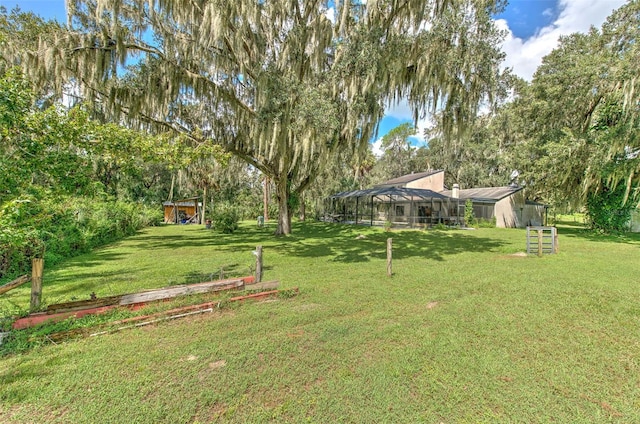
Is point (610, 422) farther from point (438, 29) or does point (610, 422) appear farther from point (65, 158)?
point (438, 29)

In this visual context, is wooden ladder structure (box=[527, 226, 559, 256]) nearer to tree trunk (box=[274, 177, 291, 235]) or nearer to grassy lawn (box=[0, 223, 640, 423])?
grassy lawn (box=[0, 223, 640, 423])

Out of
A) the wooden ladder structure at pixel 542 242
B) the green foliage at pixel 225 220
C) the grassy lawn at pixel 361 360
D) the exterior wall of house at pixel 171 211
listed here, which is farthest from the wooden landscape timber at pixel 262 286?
the exterior wall of house at pixel 171 211

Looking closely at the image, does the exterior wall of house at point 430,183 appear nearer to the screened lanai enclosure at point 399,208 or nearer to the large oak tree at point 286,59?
the screened lanai enclosure at point 399,208

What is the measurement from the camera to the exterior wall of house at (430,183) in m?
24.0

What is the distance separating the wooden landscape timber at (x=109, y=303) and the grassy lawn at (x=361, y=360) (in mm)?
531

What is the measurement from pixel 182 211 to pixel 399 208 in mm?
20739

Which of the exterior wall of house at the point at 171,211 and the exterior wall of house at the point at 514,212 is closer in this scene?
the exterior wall of house at the point at 514,212

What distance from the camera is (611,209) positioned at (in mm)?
14094

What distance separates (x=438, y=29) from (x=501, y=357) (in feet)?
26.9

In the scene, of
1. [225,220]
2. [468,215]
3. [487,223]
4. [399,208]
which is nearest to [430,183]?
[399,208]

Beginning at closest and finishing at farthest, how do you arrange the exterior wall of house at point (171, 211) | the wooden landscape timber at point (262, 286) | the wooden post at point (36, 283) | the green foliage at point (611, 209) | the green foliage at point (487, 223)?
the wooden post at point (36, 283) → the wooden landscape timber at point (262, 286) → the green foliage at point (611, 209) → the green foliage at point (487, 223) → the exterior wall of house at point (171, 211)

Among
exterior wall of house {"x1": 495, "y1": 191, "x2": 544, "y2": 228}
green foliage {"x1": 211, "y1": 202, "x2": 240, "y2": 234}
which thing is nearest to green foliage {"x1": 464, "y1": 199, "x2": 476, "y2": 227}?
exterior wall of house {"x1": 495, "y1": 191, "x2": 544, "y2": 228}

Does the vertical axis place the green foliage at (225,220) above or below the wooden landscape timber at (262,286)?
above

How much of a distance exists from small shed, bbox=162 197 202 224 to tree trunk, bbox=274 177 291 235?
551 inches
